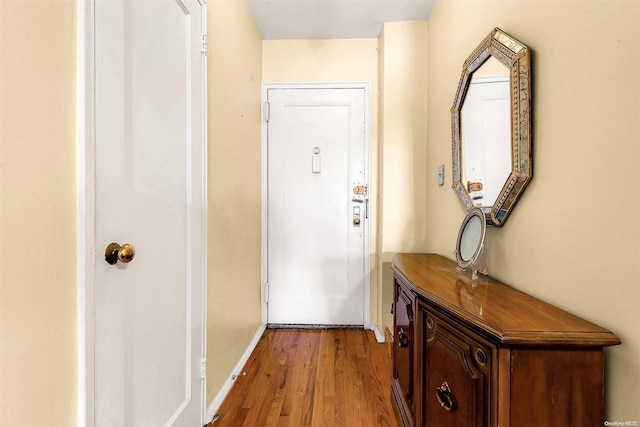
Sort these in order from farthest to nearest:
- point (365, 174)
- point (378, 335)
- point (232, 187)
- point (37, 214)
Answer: point (365, 174)
point (378, 335)
point (232, 187)
point (37, 214)

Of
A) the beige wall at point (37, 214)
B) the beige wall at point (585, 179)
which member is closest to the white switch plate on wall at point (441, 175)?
the beige wall at point (585, 179)

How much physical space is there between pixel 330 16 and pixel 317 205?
1.47m

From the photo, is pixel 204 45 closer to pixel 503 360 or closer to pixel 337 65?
pixel 337 65

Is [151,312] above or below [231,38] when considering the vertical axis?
below

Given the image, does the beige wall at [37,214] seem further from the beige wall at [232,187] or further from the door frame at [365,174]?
the door frame at [365,174]

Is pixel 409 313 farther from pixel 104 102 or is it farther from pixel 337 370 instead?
pixel 104 102

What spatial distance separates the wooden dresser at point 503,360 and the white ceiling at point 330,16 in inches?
80.5

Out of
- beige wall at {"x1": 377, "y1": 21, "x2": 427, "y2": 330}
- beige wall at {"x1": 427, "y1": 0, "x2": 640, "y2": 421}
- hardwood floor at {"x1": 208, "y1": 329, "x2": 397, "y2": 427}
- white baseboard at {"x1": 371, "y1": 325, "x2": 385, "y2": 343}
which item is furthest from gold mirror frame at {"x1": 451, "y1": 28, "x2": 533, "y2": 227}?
white baseboard at {"x1": 371, "y1": 325, "x2": 385, "y2": 343}

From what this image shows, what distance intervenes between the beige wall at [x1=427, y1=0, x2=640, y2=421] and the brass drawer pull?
37 centimetres

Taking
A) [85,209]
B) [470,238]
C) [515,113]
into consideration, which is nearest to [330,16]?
[515,113]

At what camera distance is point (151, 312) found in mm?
1059

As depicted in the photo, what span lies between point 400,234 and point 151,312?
5.88ft

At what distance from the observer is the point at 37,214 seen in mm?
659

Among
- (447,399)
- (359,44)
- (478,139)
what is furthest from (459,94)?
(447,399)
